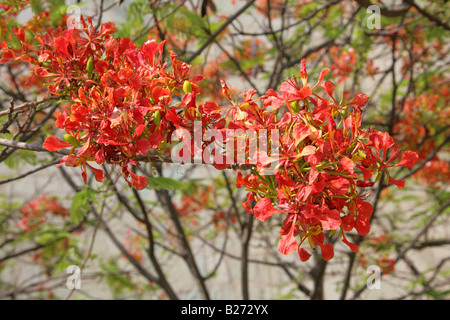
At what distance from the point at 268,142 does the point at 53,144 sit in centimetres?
51

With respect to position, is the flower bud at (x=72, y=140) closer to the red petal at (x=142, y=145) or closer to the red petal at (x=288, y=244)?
the red petal at (x=142, y=145)

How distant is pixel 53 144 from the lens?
0.97 metres

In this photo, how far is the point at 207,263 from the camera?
662cm

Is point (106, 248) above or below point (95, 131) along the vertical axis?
above

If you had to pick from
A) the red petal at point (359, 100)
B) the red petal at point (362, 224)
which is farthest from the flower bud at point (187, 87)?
the red petal at point (362, 224)

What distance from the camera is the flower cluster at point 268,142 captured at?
843 mm

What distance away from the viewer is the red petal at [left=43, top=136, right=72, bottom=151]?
3.13ft

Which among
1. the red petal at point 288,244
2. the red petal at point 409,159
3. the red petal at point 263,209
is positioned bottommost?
the red petal at point 288,244

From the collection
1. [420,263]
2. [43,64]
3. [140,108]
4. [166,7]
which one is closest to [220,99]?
[166,7]

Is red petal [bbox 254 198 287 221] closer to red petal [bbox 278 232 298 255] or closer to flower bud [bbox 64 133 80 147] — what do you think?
red petal [bbox 278 232 298 255]

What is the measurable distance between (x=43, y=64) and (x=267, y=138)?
0.75 metres
